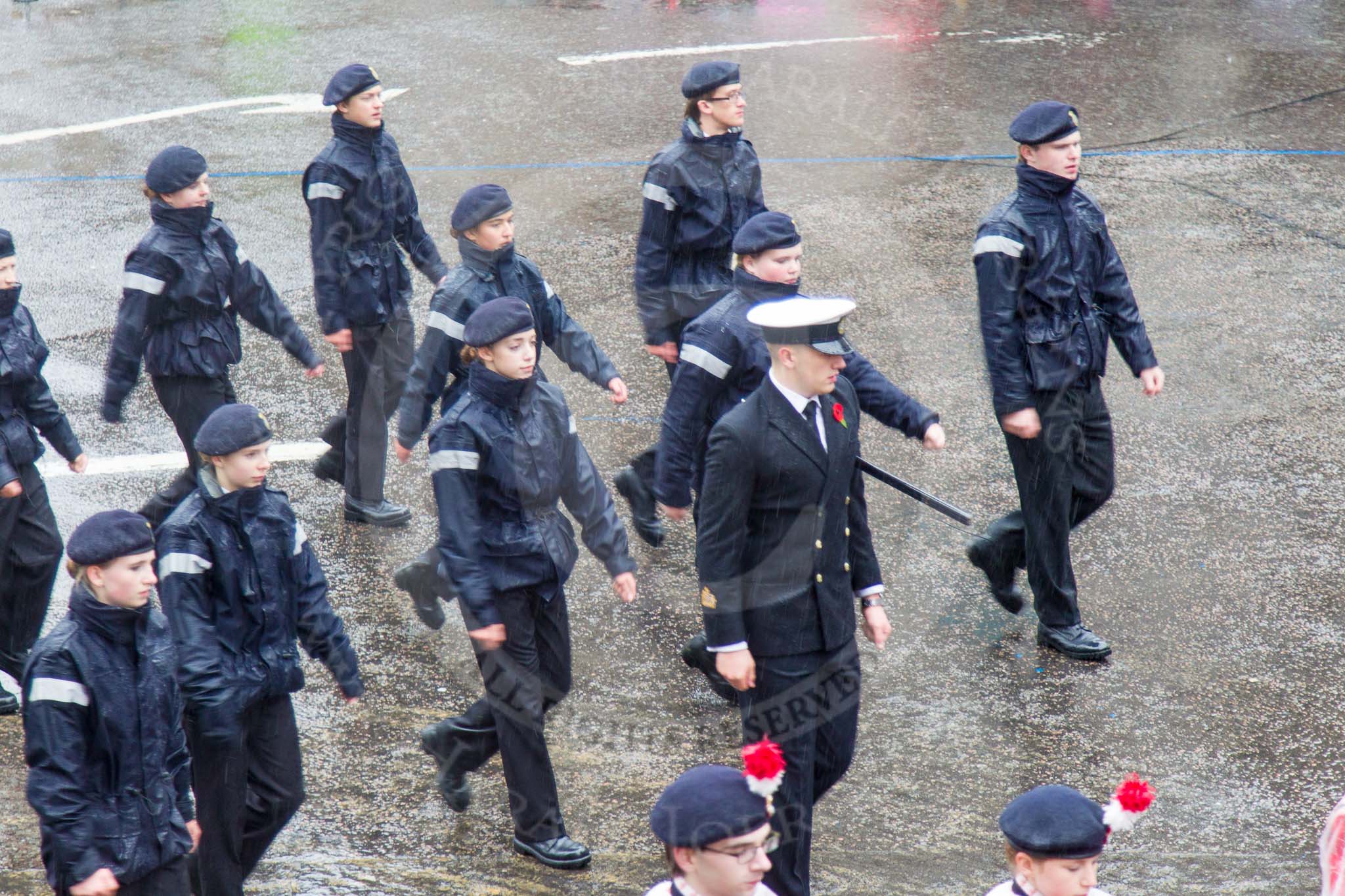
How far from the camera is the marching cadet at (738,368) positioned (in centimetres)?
561

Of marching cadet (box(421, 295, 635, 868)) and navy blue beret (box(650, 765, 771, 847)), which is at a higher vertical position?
navy blue beret (box(650, 765, 771, 847))

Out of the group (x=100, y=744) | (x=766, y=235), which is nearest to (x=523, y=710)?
(x=100, y=744)

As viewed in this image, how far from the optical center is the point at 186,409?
7.00m

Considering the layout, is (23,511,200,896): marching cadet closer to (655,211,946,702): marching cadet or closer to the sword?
(655,211,946,702): marching cadet

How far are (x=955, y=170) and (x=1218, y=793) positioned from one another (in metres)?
7.17

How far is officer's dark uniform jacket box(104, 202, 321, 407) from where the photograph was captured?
6816mm

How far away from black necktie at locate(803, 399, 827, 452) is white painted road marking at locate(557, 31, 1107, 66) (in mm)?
10731

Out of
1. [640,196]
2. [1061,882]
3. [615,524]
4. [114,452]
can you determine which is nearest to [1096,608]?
[615,524]

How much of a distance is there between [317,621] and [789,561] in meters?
1.56

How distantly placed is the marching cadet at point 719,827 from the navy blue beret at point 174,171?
4349 mm

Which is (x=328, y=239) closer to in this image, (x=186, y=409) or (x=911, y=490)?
(x=186, y=409)

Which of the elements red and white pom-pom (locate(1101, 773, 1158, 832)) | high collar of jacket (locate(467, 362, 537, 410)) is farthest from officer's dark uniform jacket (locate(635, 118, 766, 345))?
red and white pom-pom (locate(1101, 773, 1158, 832))

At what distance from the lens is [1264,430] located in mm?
8258

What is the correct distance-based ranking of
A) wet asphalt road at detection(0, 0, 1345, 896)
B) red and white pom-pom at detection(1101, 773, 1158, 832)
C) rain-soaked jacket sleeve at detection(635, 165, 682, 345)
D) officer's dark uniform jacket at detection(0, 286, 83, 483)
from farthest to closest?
rain-soaked jacket sleeve at detection(635, 165, 682, 345), officer's dark uniform jacket at detection(0, 286, 83, 483), wet asphalt road at detection(0, 0, 1345, 896), red and white pom-pom at detection(1101, 773, 1158, 832)
